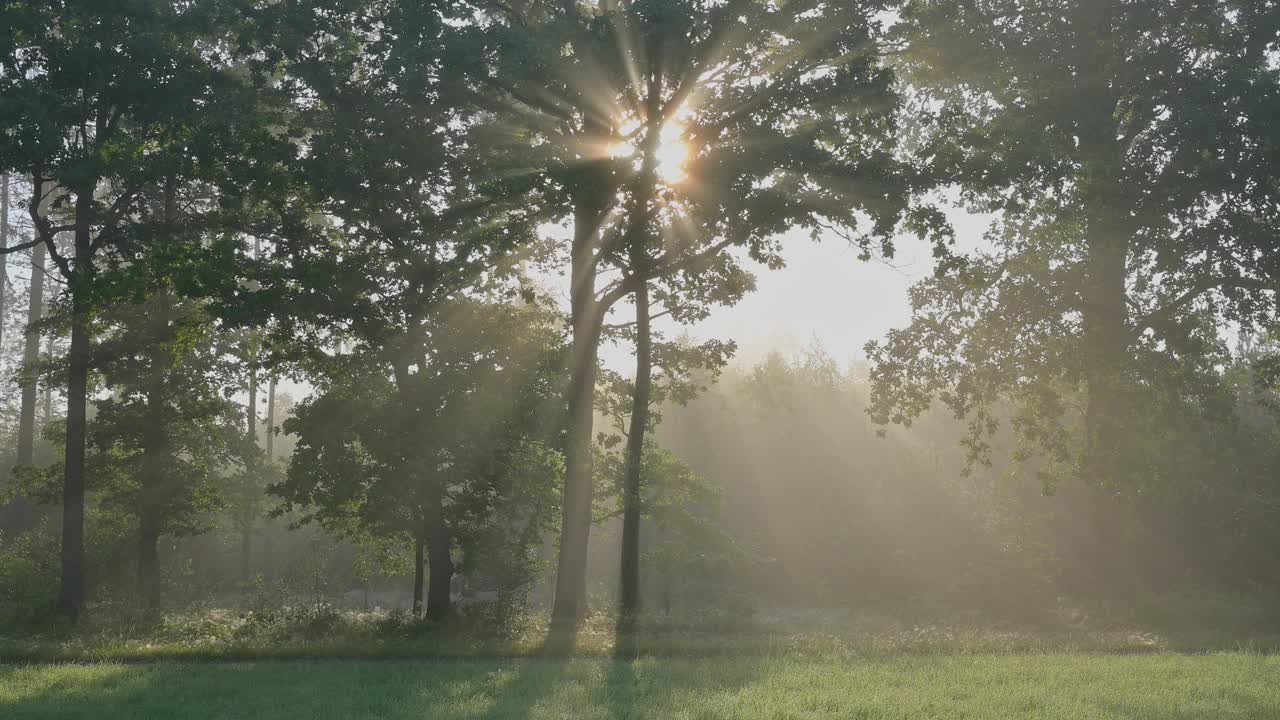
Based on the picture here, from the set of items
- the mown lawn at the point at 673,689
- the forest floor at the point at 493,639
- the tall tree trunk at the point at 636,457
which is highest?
the tall tree trunk at the point at 636,457

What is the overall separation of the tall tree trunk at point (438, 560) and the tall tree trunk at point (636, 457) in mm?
4867

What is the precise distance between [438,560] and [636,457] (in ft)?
19.1

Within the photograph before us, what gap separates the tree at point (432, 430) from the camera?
19359 mm

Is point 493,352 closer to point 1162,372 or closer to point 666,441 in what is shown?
point 1162,372

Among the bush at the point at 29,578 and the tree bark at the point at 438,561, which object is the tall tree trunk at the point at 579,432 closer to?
the tree bark at the point at 438,561

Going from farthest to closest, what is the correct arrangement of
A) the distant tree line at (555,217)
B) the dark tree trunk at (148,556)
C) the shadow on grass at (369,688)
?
the dark tree trunk at (148,556), the distant tree line at (555,217), the shadow on grass at (369,688)

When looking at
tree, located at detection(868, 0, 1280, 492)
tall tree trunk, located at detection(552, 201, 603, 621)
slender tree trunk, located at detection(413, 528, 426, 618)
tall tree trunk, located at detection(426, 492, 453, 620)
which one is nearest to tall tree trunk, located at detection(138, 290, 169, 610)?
slender tree trunk, located at detection(413, 528, 426, 618)

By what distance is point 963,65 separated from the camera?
20.7 meters

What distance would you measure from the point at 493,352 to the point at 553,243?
15.3ft

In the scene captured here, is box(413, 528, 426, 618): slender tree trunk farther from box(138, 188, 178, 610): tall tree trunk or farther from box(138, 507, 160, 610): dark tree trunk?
box(138, 507, 160, 610): dark tree trunk

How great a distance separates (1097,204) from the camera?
21344 millimetres

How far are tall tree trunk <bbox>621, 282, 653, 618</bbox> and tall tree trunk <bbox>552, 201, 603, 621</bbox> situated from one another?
3.05 meters

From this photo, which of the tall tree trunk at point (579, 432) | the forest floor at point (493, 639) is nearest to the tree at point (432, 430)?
the tall tree trunk at point (579, 432)

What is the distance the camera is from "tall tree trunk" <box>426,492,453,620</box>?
2077cm
